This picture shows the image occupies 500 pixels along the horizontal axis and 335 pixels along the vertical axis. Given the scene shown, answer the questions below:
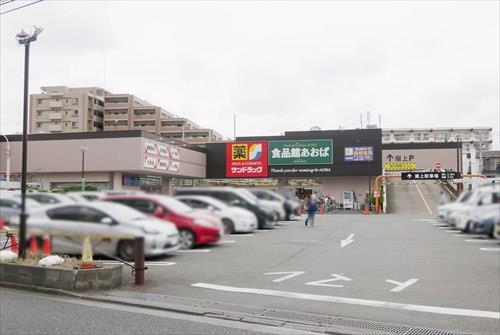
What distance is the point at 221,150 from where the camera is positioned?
367 centimetres

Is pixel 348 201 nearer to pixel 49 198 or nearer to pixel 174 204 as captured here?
pixel 174 204

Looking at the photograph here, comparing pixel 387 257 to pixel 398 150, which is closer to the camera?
pixel 398 150

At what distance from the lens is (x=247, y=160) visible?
3.26 metres

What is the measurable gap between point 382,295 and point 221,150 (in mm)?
44287

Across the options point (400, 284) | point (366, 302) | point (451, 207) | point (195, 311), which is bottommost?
point (366, 302)

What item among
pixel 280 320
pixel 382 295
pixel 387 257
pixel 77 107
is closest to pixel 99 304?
pixel 280 320

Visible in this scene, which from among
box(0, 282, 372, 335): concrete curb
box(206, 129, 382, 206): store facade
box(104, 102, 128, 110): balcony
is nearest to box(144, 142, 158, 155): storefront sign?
box(206, 129, 382, 206): store facade

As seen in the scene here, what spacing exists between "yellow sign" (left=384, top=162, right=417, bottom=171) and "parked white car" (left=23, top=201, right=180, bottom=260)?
1.66m

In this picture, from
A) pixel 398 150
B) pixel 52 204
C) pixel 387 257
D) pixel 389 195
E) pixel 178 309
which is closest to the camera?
pixel 52 204

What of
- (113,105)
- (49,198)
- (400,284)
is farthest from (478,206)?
(400,284)

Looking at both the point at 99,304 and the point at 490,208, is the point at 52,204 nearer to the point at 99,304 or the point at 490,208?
the point at 490,208

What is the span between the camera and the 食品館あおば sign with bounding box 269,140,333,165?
10.8ft

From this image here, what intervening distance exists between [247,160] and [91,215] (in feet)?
4.12

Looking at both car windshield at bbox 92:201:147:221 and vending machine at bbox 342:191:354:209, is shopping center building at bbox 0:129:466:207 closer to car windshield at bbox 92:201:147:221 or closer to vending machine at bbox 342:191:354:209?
vending machine at bbox 342:191:354:209
